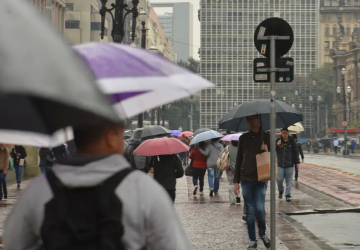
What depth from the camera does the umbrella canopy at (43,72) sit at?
6.50ft

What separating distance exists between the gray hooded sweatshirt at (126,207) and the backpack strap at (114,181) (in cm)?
1

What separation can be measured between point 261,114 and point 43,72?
9442 mm

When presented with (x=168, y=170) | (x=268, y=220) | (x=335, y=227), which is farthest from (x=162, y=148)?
(x=268, y=220)

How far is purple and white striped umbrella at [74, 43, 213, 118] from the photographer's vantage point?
2.85m

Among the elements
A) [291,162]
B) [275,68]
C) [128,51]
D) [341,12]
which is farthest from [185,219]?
[341,12]

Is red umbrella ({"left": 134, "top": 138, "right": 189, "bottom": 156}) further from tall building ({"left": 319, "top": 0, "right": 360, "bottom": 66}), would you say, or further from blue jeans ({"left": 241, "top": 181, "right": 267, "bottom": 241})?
tall building ({"left": 319, "top": 0, "right": 360, "bottom": 66})

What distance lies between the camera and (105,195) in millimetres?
2740

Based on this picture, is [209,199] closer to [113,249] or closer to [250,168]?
[250,168]

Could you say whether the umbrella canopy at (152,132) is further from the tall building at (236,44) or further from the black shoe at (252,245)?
the tall building at (236,44)

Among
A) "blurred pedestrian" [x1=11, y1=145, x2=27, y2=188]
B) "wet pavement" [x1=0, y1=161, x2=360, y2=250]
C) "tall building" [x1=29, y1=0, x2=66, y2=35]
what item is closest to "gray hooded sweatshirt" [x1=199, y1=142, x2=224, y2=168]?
"wet pavement" [x1=0, y1=161, x2=360, y2=250]

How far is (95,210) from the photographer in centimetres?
273

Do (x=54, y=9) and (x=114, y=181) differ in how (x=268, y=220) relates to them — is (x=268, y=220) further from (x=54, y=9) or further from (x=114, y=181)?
(x=54, y=9)

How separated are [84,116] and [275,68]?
690 centimetres

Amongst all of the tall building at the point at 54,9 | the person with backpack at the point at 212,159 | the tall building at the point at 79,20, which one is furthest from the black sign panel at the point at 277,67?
the tall building at the point at 79,20
